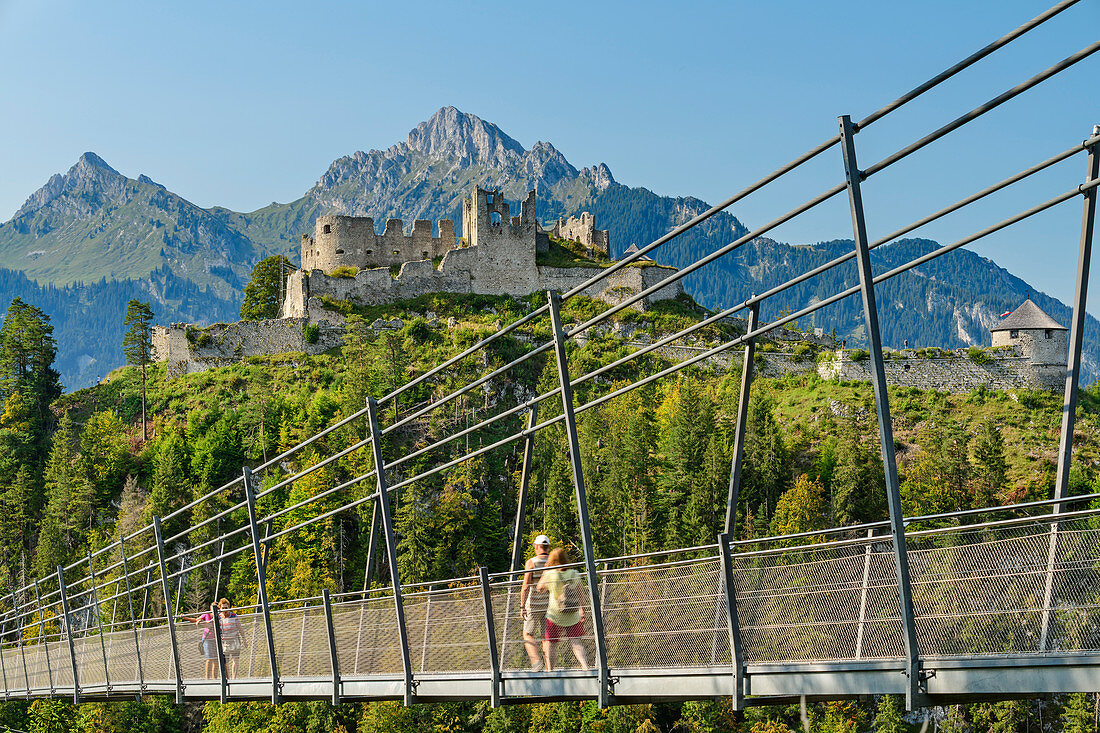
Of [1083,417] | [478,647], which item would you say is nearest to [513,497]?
[1083,417]

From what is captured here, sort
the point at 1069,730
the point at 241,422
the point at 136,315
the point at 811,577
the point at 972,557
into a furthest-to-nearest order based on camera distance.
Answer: the point at 136,315 → the point at 241,422 → the point at 1069,730 → the point at 811,577 → the point at 972,557

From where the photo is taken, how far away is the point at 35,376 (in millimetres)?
65438

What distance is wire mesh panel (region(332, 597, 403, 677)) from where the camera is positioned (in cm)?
1186

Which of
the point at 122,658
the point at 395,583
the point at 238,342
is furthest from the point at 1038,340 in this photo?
the point at 395,583

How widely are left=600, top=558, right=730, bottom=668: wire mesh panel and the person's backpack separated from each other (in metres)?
0.24

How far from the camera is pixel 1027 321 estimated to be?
55344 mm

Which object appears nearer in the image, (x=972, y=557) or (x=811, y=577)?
(x=972, y=557)

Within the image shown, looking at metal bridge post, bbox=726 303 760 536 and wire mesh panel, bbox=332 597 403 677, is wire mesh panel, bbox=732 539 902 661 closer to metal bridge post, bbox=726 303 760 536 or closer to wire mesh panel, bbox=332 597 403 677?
metal bridge post, bbox=726 303 760 536

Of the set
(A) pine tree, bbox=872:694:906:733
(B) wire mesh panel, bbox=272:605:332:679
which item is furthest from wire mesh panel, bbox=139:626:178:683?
(A) pine tree, bbox=872:694:906:733

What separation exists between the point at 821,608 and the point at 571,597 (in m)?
2.46

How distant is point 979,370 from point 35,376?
5382 cm

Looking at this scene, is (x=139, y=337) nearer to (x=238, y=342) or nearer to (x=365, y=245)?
(x=238, y=342)

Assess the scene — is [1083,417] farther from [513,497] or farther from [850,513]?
[513,497]

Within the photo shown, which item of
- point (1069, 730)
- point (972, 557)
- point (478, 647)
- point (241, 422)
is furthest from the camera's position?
point (241, 422)
